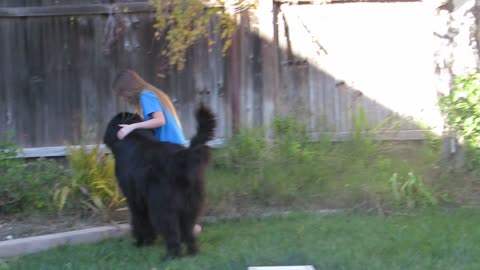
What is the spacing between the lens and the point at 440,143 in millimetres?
6895

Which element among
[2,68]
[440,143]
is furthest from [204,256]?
[2,68]

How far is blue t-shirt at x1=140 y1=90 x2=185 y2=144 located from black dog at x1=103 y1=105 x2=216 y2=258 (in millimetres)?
210

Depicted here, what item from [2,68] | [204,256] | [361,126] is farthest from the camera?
[2,68]

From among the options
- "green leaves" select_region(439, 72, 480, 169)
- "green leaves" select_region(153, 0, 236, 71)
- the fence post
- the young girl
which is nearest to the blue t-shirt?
the young girl

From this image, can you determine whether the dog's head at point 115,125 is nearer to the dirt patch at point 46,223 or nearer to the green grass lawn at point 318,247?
the green grass lawn at point 318,247

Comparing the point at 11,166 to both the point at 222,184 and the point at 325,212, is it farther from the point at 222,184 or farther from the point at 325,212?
the point at 325,212

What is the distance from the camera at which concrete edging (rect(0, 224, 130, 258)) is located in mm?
5547

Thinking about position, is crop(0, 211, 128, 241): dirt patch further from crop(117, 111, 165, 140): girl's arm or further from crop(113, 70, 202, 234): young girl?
crop(117, 111, 165, 140): girl's arm

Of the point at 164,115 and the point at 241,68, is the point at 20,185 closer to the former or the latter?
the point at 164,115

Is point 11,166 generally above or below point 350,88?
below

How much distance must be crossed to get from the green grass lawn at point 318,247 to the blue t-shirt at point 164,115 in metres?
0.99

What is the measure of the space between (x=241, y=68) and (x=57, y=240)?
3029mm

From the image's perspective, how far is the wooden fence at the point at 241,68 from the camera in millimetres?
7391

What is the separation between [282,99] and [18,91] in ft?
10.5
